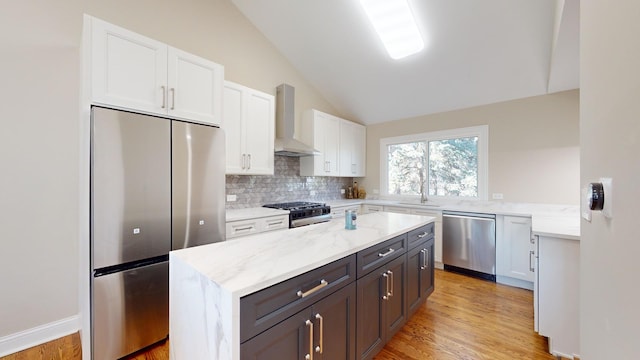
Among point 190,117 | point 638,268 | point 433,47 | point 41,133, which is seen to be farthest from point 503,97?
point 41,133

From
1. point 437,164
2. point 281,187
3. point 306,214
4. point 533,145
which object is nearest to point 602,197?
point 306,214

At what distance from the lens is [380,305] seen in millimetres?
1773

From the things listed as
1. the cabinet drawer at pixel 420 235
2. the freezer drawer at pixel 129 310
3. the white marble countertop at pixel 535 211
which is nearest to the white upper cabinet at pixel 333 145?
the white marble countertop at pixel 535 211

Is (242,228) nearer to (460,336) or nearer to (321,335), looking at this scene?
(321,335)

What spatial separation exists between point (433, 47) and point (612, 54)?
9.65ft

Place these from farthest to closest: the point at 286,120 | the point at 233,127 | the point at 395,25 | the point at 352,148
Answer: the point at 352,148 → the point at 286,120 → the point at 395,25 → the point at 233,127

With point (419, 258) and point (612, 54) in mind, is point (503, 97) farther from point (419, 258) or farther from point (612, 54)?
point (612, 54)

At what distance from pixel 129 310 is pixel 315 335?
1.55 meters

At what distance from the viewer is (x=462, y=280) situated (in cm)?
336

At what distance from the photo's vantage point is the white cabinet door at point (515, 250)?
10.0 ft

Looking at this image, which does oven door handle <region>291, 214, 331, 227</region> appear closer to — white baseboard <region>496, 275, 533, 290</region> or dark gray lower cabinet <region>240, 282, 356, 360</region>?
dark gray lower cabinet <region>240, 282, 356, 360</region>

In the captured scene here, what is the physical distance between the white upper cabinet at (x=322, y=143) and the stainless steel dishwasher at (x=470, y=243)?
1.96m

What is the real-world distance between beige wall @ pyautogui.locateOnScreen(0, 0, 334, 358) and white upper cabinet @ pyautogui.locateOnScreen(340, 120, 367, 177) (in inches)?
134

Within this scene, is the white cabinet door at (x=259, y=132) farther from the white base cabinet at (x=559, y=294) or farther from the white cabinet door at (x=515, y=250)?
the white cabinet door at (x=515, y=250)
